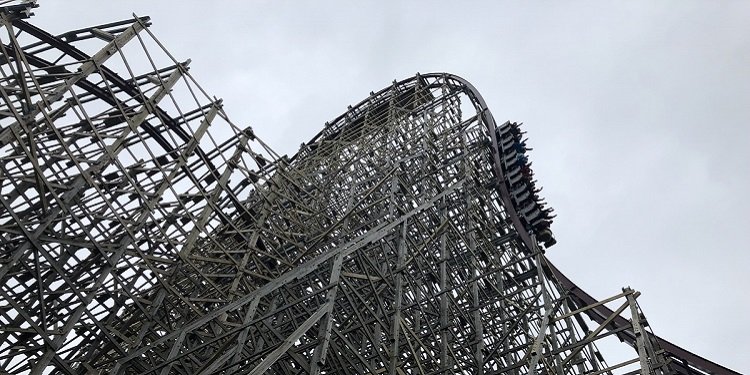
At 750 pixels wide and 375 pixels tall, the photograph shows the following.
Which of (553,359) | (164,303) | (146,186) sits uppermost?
(146,186)

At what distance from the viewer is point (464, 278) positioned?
1300 cm

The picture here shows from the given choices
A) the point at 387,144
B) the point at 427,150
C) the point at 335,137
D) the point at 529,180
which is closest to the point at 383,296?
the point at 427,150

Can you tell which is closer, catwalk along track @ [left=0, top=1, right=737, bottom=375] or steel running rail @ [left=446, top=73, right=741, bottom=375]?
catwalk along track @ [left=0, top=1, right=737, bottom=375]

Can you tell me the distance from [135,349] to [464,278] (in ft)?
20.3

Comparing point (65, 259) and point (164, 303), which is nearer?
point (65, 259)

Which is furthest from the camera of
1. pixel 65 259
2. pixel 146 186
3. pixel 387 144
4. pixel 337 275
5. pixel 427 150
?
pixel 387 144

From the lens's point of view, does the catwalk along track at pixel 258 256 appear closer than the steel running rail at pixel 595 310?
Yes

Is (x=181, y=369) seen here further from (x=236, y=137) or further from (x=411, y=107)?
(x=411, y=107)

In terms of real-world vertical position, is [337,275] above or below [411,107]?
below

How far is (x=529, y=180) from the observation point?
54.2ft

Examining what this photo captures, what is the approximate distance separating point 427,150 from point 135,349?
736cm

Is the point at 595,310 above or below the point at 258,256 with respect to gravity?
below

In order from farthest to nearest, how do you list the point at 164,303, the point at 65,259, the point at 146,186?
the point at 146,186 < the point at 164,303 < the point at 65,259

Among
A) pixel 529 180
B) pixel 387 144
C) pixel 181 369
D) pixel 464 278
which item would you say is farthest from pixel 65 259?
A: pixel 529 180
